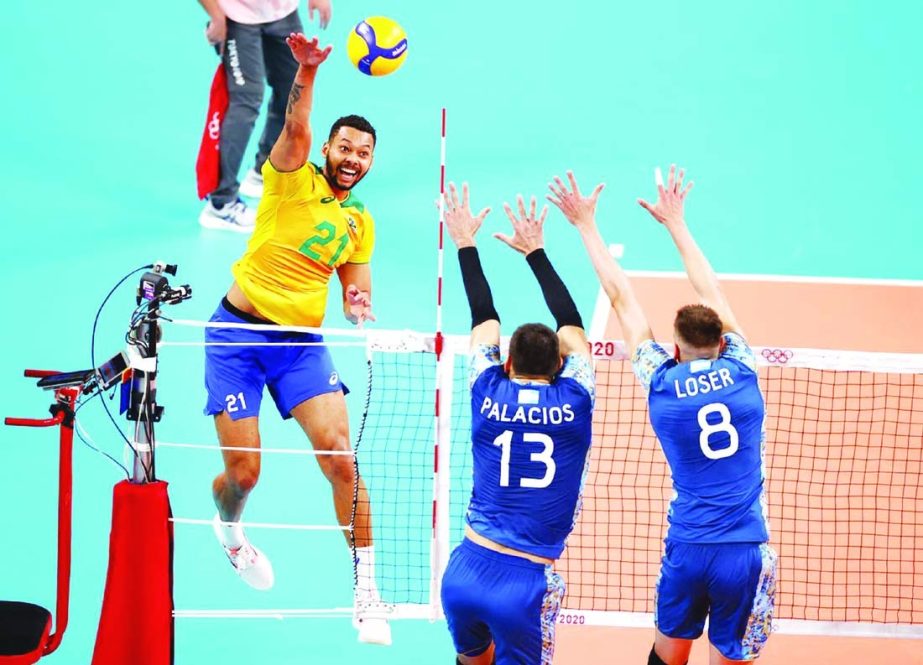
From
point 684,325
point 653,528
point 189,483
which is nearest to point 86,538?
point 189,483

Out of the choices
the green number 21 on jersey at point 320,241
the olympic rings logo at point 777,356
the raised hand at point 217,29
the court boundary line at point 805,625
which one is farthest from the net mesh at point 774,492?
the raised hand at point 217,29

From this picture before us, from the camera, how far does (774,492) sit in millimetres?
10117

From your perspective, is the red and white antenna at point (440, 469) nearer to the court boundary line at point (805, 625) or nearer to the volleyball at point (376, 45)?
the court boundary line at point (805, 625)

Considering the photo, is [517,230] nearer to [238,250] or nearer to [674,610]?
[674,610]

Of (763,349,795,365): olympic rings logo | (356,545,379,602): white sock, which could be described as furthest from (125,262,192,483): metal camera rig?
(763,349,795,365): olympic rings logo

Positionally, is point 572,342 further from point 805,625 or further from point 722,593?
point 805,625

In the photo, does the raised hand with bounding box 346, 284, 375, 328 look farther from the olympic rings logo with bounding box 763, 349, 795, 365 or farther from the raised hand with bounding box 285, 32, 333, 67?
the olympic rings logo with bounding box 763, 349, 795, 365

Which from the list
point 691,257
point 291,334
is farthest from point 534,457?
point 291,334

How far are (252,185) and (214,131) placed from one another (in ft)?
4.50

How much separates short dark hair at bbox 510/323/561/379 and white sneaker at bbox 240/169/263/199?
28.4 feet

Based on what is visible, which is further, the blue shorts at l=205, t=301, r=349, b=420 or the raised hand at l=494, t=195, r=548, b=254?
the blue shorts at l=205, t=301, r=349, b=420

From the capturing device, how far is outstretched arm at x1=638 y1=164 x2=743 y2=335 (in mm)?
7602

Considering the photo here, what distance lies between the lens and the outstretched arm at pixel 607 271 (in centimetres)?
754

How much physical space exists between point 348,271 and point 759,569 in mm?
3334
